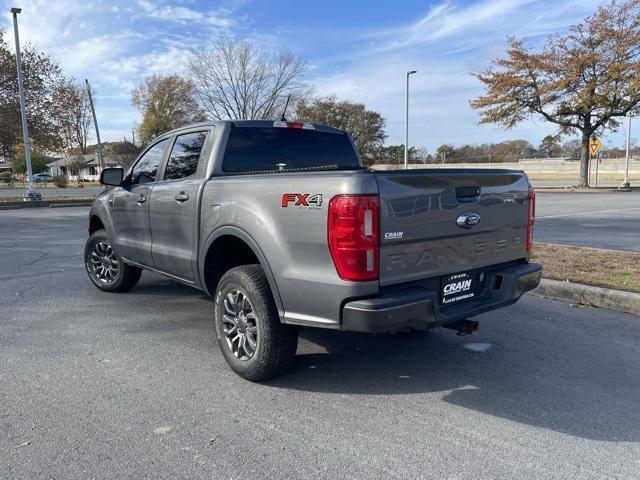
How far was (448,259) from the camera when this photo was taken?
3369 millimetres

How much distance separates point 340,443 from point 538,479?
105cm

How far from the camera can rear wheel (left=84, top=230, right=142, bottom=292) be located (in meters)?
6.00

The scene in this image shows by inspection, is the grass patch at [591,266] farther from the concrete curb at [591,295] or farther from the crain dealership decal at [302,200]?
the crain dealership decal at [302,200]

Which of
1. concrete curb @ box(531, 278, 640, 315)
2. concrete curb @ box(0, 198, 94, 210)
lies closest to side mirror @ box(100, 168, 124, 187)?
concrete curb @ box(531, 278, 640, 315)

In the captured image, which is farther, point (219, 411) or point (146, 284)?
point (146, 284)

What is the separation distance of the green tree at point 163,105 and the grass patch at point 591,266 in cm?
4723

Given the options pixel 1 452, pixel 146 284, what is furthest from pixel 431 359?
pixel 146 284

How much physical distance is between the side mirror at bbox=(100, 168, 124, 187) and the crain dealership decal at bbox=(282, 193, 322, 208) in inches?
119

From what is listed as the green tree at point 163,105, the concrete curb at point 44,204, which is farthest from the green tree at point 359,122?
the concrete curb at point 44,204

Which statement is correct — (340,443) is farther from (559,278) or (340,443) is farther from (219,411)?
(559,278)

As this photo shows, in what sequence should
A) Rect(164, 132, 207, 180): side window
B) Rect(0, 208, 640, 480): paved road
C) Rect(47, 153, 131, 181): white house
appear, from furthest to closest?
1. Rect(47, 153, 131, 181): white house
2. Rect(164, 132, 207, 180): side window
3. Rect(0, 208, 640, 480): paved road

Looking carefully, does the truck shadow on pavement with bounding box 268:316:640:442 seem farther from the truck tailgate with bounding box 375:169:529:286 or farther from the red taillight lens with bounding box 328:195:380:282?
the red taillight lens with bounding box 328:195:380:282

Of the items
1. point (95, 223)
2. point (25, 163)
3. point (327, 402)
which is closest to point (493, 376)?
point (327, 402)

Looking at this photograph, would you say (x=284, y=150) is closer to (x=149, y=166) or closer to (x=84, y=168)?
(x=149, y=166)
